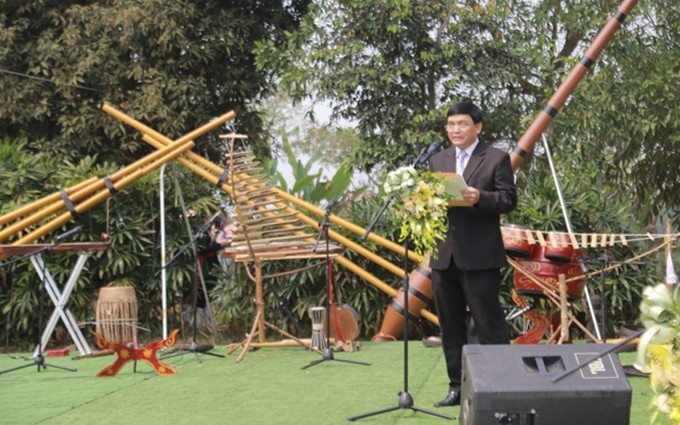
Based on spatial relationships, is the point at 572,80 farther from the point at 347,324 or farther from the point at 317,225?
the point at 347,324

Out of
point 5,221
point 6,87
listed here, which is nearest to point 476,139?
point 5,221

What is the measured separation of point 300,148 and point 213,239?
21.7 m

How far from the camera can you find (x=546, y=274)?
7.45m

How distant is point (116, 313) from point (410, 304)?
2.48 metres

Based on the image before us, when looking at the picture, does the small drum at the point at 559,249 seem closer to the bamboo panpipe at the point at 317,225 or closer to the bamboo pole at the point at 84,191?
the bamboo panpipe at the point at 317,225

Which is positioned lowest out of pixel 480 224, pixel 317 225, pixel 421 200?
pixel 317 225

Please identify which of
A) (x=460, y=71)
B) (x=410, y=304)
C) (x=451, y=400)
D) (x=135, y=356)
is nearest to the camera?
(x=451, y=400)

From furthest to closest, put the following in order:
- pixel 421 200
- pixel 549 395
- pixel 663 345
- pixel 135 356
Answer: pixel 135 356 → pixel 421 200 → pixel 549 395 → pixel 663 345

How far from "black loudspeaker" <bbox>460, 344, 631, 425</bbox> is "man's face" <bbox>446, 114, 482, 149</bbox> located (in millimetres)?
1489

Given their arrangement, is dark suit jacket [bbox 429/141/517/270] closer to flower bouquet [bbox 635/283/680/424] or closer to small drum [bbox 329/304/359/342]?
flower bouquet [bbox 635/283/680/424]

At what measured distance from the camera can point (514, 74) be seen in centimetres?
1148

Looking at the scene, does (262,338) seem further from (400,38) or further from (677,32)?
(677,32)

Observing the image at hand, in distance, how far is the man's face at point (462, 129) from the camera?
5.28 metres

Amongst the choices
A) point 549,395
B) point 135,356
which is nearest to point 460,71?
point 135,356
